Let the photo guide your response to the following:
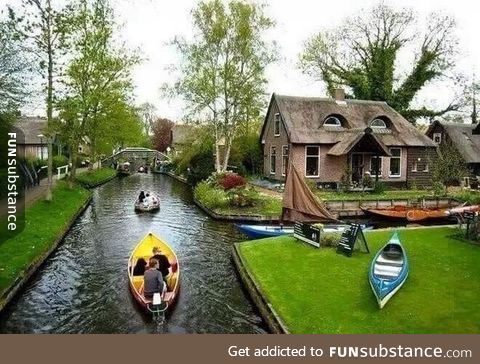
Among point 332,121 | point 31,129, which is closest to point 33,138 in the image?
point 31,129

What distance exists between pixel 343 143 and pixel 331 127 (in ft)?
9.53

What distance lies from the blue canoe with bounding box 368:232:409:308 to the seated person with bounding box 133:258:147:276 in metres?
8.07

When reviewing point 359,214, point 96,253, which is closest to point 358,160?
point 359,214

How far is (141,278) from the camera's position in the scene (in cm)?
1584

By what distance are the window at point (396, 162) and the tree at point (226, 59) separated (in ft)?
42.7

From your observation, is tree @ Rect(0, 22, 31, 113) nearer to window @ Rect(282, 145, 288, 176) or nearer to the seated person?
the seated person

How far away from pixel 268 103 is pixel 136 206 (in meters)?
17.6

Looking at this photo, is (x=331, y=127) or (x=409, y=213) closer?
(x=409, y=213)

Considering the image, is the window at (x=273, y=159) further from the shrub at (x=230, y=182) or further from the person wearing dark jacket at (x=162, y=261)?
the person wearing dark jacket at (x=162, y=261)

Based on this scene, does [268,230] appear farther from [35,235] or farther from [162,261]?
[35,235]

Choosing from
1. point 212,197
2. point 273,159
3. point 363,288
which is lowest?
point 363,288

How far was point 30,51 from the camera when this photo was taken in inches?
1136

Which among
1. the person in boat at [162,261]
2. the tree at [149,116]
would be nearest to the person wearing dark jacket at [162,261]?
the person in boat at [162,261]

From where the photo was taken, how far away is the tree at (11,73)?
2847 cm
